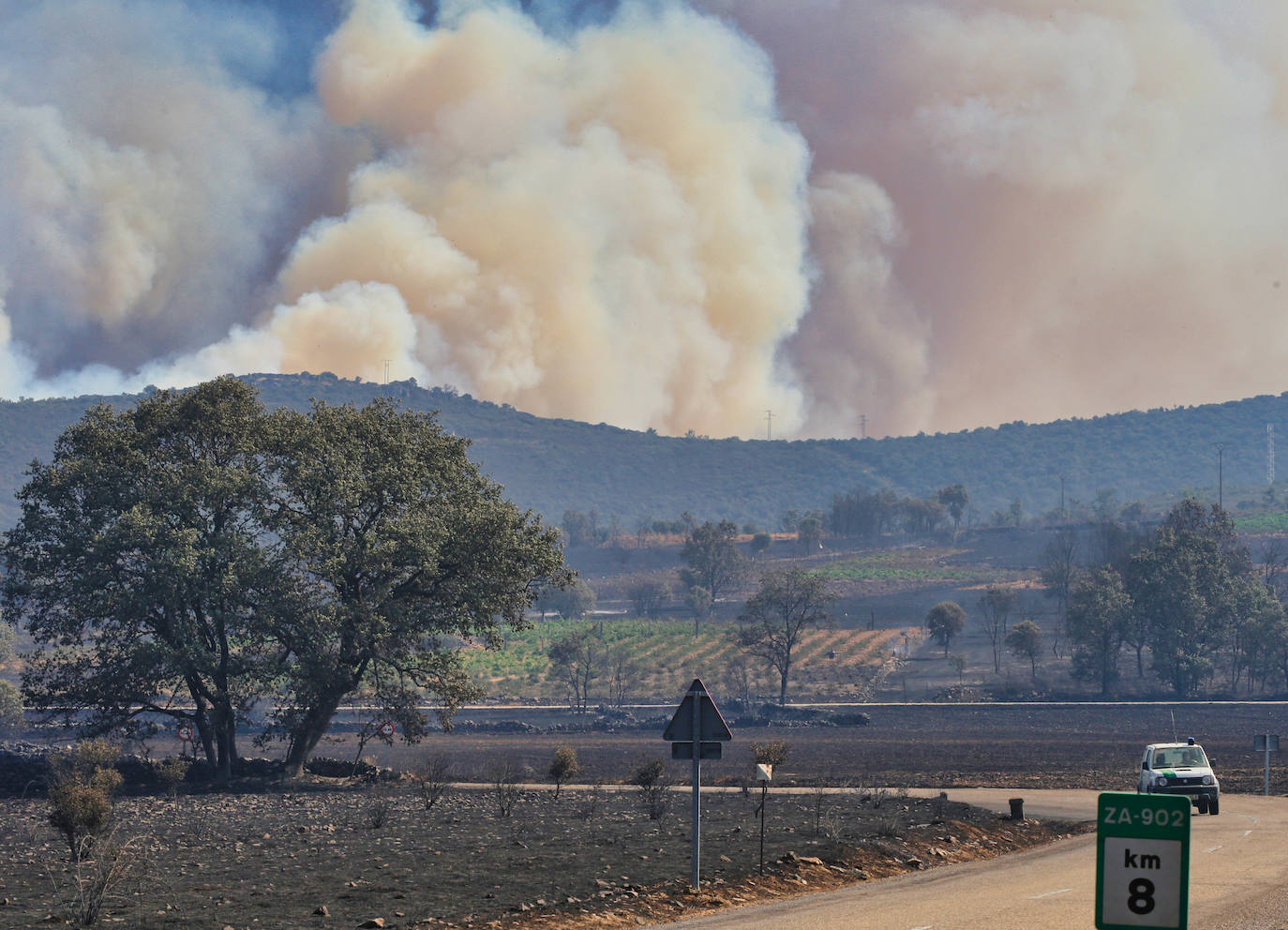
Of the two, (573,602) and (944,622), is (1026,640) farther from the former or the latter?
(573,602)

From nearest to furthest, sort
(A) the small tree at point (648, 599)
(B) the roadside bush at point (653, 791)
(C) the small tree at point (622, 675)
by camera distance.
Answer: (B) the roadside bush at point (653, 791) < (C) the small tree at point (622, 675) < (A) the small tree at point (648, 599)

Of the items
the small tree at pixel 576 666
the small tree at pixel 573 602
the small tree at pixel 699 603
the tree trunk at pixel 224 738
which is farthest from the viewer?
the small tree at pixel 573 602

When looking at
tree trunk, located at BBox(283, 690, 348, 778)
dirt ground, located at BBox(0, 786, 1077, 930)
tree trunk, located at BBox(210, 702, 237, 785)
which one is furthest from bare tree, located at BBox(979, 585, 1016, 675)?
dirt ground, located at BBox(0, 786, 1077, 930)

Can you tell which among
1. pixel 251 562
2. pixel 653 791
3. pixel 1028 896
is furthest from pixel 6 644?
pixel 1028 896

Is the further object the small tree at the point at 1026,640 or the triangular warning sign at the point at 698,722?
the small tree at the point at 1026,640

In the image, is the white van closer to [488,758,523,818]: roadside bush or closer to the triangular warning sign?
[488,758,523,818]: roadside bush

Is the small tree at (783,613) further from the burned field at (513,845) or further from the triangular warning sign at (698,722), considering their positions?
the triangular warning sign at (698,722)

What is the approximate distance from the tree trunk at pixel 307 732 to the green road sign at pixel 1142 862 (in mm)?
40420

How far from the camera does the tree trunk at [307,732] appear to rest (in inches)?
1828

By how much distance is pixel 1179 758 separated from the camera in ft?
117

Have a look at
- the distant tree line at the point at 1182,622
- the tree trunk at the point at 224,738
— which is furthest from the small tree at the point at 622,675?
the tree trunk at the point at 224,738

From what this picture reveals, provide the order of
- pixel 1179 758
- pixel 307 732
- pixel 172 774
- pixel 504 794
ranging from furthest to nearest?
pixel 307 732, pixel 172 774, pixel 504 794, pixel 1179 758

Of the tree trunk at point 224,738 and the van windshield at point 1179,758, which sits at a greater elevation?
the van windshield at point 1179,758

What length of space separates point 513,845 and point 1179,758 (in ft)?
60.9
